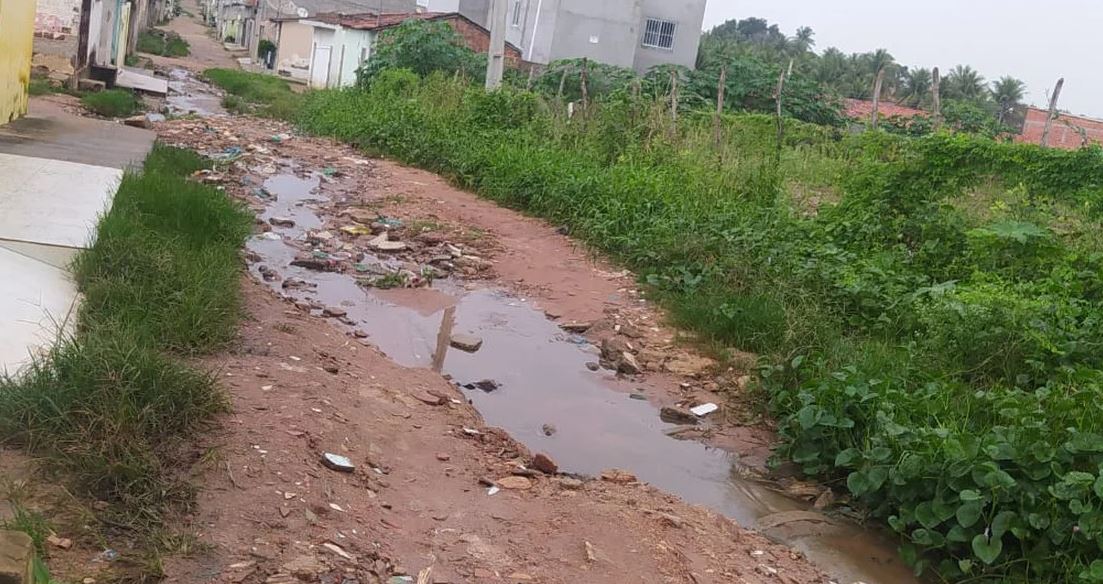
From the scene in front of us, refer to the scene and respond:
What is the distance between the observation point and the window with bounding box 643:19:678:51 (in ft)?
106

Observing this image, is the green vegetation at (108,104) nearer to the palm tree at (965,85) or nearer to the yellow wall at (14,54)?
the yellow wall at (14,54)

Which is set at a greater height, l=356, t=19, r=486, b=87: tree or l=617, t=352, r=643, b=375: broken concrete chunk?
l=356, t=19, r=486, b=87: tree

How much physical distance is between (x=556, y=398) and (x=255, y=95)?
56.3 ft

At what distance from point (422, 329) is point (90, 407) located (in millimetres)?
3180

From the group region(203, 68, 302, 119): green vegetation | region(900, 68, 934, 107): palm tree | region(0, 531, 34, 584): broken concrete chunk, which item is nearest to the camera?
region(0, 531, 34, 584): broken concrete chunk

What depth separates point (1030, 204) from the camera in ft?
27.7

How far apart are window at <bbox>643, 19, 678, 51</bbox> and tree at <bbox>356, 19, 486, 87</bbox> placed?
13667mm

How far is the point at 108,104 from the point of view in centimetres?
1323

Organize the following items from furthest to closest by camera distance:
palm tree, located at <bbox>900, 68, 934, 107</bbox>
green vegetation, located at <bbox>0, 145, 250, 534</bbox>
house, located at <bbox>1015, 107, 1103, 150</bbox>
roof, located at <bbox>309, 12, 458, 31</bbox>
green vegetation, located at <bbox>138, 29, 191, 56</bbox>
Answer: palm tree, located at <bbox>900, 68, 934, 107</bbox>, green vegetation, located at <bbox>138, 29, 191, 56</bbox>, roof, located at <bbox>309, 12, 458, 31</bbox>, house, located at <bbox>1015, 107, 1103, 150</bbox>, green vegetation, located at <bbox>0, 145, 250, 534</bbox>

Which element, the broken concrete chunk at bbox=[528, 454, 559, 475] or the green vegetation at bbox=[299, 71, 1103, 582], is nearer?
the green vegetation at bbox=[299, 71, 1103, 582]

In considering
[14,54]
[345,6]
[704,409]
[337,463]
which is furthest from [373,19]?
[337,463]

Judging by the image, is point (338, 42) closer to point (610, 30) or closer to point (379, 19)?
point (379, 19)

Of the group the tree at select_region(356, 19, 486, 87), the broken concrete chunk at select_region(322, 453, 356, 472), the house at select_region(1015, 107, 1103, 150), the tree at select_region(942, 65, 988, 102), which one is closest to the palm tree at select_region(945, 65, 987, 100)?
the tree at select_region(942, 65, 988, 102)

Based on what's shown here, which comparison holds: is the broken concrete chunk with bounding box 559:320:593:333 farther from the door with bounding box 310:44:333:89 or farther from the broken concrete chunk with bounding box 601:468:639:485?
the door with bounding box 310:44:333:89
